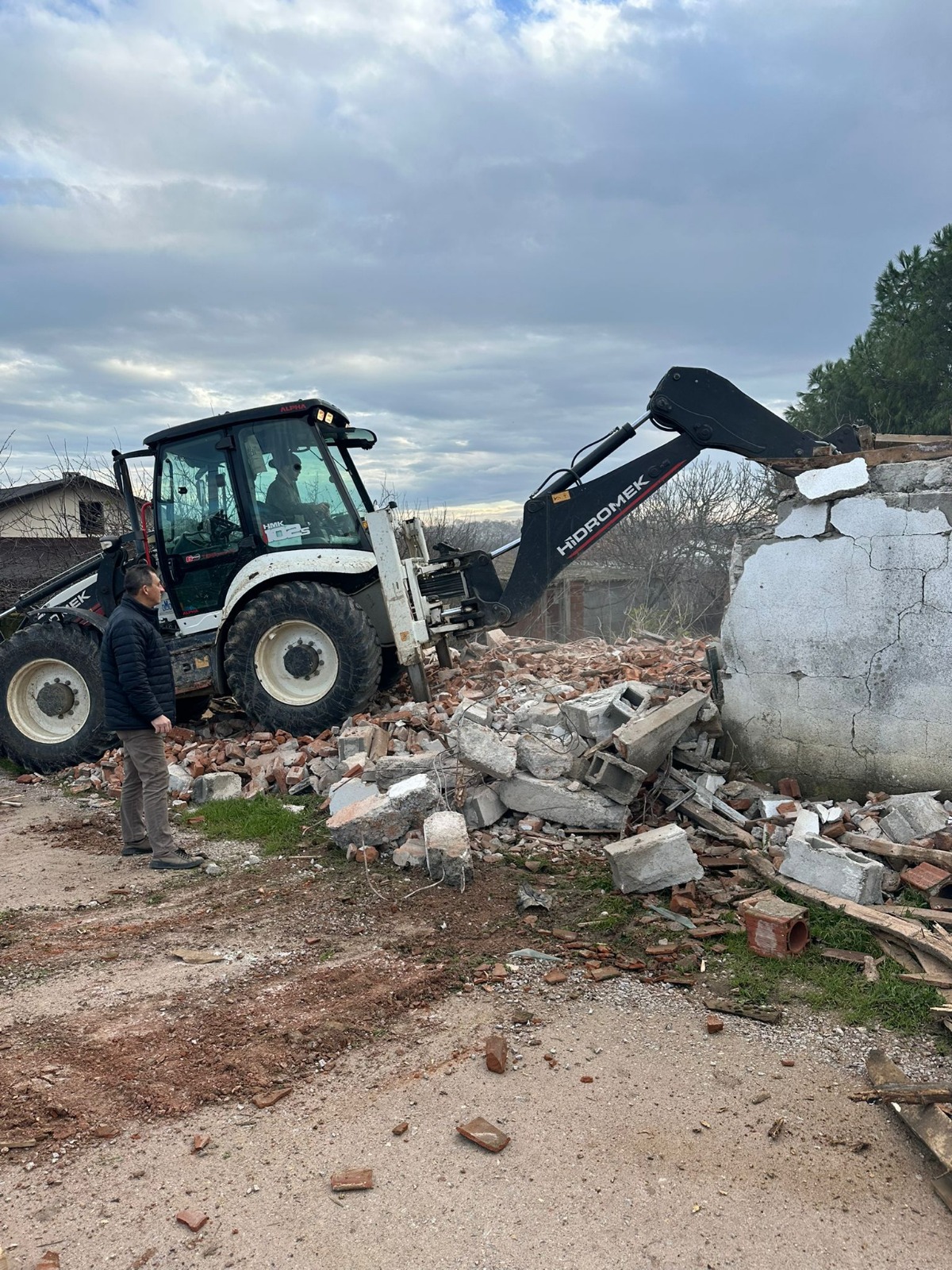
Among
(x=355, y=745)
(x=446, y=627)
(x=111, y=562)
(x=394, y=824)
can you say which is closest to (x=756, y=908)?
(x=394, y=824)

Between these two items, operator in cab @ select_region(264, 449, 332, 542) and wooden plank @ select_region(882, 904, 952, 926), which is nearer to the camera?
wooden plank @ select_region(882, 904, 952, 926)

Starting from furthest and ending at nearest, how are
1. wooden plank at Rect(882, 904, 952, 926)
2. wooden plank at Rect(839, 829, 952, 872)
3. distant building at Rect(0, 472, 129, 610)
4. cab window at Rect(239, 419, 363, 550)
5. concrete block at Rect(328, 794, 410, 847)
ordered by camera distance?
distant building at Rect(0, 472, 129, 610) → cab window at Rect(239, 419, 363, 550) → concrete block at Rect(328, 794, 410, 847) → wooden plank at Rect(839, 829, 952, 872) → wooden plank at Rect(882, 904, 952, 926)

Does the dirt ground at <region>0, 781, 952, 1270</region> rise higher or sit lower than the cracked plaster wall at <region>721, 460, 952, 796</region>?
lower

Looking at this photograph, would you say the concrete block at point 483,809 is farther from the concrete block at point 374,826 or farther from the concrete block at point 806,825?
the concrete block at point 806,825

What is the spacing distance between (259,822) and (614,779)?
256 cm

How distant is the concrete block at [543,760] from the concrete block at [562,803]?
0.06 m

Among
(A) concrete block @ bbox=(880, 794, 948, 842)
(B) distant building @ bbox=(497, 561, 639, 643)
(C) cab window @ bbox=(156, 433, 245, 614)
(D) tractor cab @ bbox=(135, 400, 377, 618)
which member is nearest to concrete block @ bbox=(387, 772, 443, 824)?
(A) concrete block @ bbox=(880, 794, 948, 842)

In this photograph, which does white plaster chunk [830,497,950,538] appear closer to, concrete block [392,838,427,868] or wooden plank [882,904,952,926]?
wooden plank [882,904,952,926]

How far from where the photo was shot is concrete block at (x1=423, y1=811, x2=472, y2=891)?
4.93 meters

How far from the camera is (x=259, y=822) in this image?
6277 millimetres

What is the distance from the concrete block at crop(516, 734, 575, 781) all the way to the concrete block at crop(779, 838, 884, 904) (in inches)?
57.1

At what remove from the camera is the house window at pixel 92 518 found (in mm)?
15068

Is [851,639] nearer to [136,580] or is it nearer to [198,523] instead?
[136,580]

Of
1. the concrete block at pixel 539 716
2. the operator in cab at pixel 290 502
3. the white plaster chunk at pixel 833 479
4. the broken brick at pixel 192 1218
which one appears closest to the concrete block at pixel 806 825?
the concrete block at pixel 539 716
